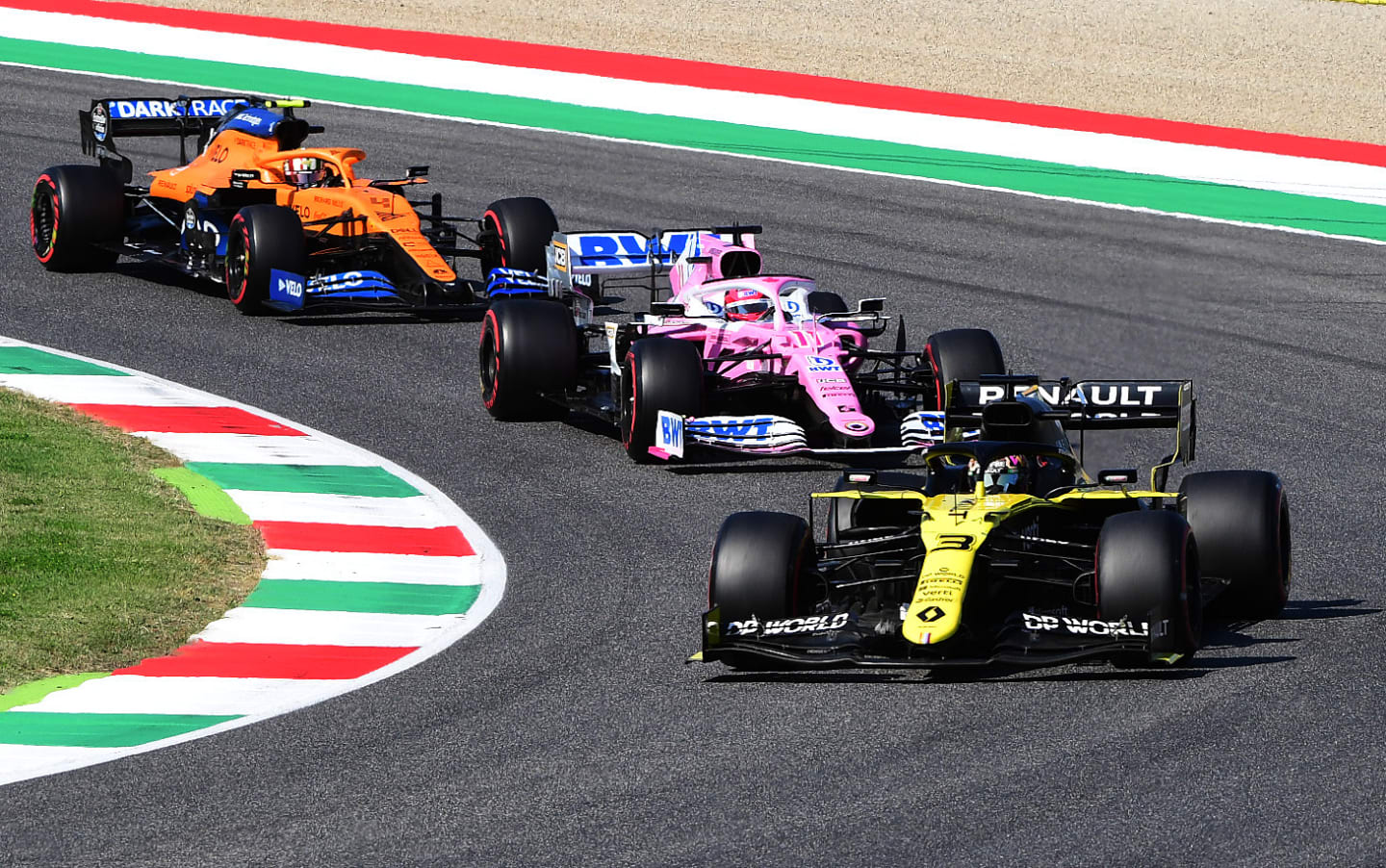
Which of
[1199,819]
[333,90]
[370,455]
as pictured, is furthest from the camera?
[333,90]

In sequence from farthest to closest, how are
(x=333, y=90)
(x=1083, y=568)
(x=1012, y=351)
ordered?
1. (x=333, y=90)
2. (x=1012, y=351)
3. (x=1083, y=568)

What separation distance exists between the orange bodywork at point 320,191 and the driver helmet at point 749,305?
4.18 metres

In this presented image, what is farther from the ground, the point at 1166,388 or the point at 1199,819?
the point at 1166,388

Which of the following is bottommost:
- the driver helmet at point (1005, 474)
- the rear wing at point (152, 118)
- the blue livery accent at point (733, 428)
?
the blue livery accent at point (733, 428)

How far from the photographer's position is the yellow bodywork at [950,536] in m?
10.9

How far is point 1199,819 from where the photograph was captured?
9.10 metres

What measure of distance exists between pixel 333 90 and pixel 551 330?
1632 cm

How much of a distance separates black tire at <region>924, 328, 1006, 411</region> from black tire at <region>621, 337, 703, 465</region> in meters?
1.75

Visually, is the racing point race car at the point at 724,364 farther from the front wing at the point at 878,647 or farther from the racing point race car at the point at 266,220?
the front wing at the point at 878,647

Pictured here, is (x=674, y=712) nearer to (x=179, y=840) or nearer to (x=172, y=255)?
(x=179, y=840)

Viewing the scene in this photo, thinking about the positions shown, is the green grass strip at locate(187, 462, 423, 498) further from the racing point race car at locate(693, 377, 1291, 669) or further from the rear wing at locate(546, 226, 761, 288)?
the racing point race car at locate(693, 377, 1291, 669)

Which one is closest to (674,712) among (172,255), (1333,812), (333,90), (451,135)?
(1333,812)

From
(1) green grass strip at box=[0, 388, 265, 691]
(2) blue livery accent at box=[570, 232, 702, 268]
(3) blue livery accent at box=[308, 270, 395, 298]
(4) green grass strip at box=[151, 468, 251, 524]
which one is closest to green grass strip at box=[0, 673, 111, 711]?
(1) green grass strip at box=[0, 388, 265, 691]

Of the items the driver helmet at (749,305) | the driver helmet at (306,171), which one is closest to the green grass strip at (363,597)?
the driver helmet at (749,305)
